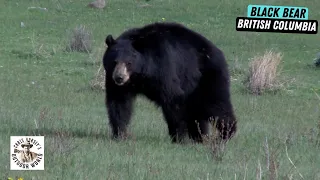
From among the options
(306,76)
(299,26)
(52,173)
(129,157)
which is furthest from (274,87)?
(299,26)

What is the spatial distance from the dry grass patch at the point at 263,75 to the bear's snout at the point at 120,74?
886 centimetres

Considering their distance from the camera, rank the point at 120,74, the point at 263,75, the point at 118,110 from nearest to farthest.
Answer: the point at 120,74 < the point at 118,110 < the point at 263,75

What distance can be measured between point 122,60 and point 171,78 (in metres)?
0.71

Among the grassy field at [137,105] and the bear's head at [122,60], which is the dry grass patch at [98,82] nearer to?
the grassy field at [137,105]

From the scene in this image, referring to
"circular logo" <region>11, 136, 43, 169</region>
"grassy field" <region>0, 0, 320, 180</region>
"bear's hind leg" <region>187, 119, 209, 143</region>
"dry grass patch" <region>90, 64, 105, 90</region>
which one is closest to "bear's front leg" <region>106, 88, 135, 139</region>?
"grassy field" <region>0, 0, 320, 180</region>

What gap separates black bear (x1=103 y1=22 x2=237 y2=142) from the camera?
10.7 metres

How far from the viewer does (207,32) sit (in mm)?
31234

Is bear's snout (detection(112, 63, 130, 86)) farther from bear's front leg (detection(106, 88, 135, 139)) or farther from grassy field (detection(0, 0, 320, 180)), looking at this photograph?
grassy field (detection(0, 0, 320, 180))

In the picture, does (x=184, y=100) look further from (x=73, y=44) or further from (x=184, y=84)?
(x=73, y=44)

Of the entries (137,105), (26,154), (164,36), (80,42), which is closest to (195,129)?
(164,36)

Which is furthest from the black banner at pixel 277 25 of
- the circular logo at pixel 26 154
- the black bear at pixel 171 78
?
the circular logo at pixel 26 154

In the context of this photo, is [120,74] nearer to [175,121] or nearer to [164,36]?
[164,36]

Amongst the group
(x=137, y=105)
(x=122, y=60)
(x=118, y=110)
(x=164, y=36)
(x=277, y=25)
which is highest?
(x=164, y=36)

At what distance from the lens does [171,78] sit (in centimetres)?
1077
